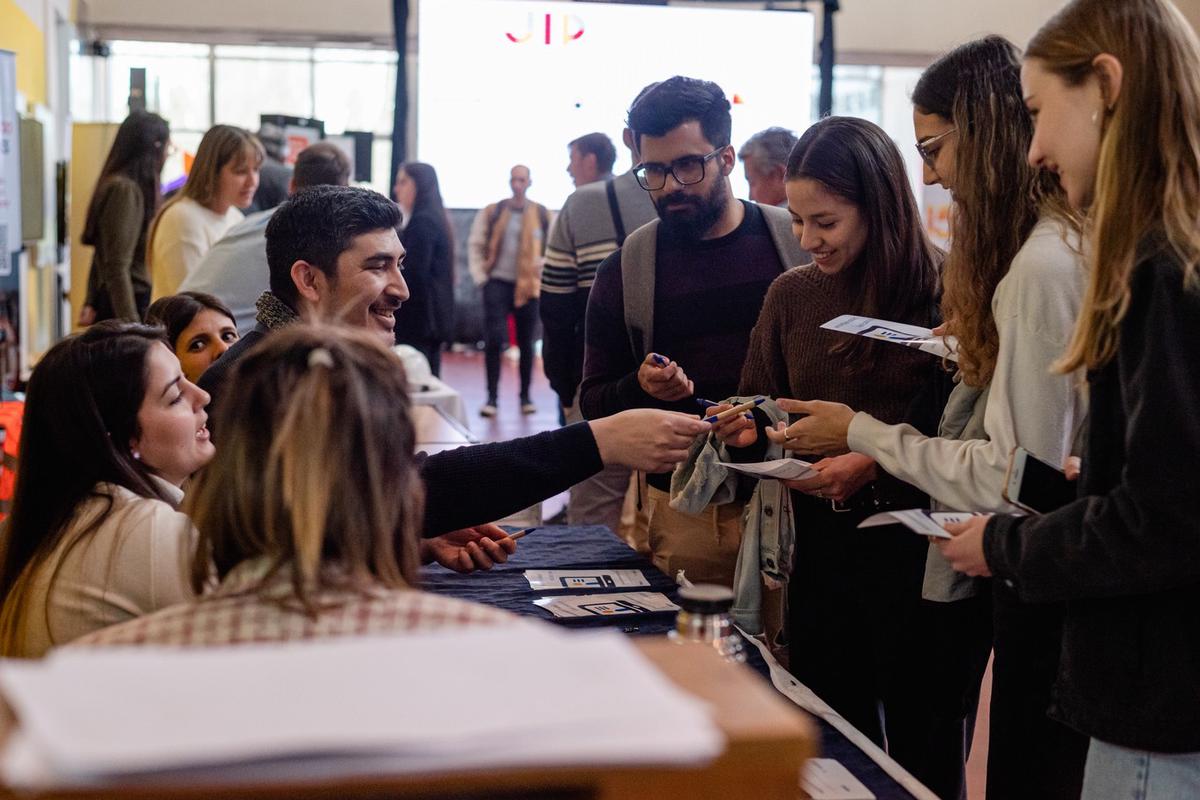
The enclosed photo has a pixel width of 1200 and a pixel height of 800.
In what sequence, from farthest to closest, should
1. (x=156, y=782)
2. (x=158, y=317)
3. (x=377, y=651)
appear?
1. (x=158, y=317)
2. (x=377, y=651)
3. (x=156, y=782)

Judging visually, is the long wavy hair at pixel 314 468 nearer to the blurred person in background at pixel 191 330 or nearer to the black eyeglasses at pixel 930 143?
the black eyeglasses at pixel 930 143

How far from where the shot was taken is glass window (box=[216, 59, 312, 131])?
39.6ft

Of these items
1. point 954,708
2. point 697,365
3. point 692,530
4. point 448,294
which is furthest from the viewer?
point 448,294

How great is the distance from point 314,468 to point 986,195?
121 centimetres

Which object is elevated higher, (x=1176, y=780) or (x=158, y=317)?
(x=158, y=317)

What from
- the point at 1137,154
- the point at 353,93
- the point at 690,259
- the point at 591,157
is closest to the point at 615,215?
the point at 591,157

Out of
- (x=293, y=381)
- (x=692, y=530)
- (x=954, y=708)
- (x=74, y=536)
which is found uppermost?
(x=293, y=381)

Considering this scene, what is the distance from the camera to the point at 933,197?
30.5ft

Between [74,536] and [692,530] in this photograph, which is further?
[692,530]

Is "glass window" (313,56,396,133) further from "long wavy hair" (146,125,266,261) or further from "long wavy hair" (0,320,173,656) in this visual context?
"long wavy hair" (0,320,173,656)

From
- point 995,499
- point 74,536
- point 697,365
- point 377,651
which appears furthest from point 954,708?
point 377,651

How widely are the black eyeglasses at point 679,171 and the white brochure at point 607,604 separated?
3.22 ft

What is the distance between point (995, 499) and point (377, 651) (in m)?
1.21

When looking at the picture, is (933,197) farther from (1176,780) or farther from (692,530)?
(1176,780)
